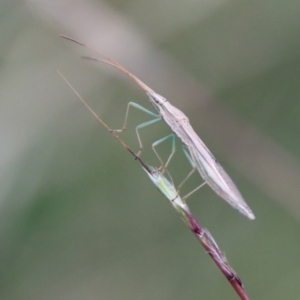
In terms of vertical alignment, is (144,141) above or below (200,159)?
above

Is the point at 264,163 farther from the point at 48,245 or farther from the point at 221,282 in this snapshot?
the point at 48,245

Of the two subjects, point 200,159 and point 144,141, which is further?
point 144,141

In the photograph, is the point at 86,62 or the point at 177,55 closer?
the point at 86,62

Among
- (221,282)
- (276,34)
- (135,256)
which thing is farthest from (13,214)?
(276,34)

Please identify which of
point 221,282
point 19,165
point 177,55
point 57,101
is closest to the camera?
point 19,165

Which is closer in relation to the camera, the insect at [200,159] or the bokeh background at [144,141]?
the insect at [200,159]

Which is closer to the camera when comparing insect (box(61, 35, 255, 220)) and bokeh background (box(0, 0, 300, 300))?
insect (box(61, 35, 255, 220))

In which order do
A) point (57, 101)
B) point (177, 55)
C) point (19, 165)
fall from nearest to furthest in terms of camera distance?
point (19, 165) → point (57, 101) → point (177, 55)

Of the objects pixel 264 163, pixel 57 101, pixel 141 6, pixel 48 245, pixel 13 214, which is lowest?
pixel 264 163
